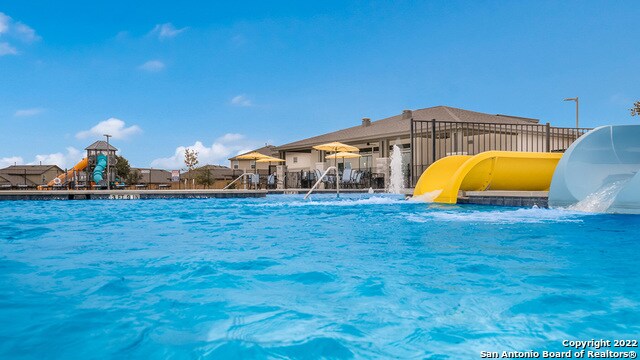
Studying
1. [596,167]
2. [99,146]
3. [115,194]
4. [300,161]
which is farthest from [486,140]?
[99,146]

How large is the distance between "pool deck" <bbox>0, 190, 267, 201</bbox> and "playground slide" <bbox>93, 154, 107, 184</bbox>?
12.4m

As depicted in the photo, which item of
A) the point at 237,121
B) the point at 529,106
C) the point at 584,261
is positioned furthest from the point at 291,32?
the point at 584,261

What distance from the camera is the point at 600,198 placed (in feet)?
24.6

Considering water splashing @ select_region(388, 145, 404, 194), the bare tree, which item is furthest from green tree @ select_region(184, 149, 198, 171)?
water splashing @ select_region(388, 145, 404, 194)

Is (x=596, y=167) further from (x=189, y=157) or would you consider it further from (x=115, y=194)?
(x=189, y=157)

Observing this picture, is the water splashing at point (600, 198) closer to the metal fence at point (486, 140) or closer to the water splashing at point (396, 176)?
the metal fence at point (486, 140)

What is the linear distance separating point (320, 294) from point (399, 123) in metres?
24.0

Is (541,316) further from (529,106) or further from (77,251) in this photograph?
(529,106)

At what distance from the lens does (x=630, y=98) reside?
80.9 feet

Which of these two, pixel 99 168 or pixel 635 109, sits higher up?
pixel 635 109

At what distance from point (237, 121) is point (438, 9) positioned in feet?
48.7

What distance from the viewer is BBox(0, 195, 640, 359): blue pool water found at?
2.01 meters

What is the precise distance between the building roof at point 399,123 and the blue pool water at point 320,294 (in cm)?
1902

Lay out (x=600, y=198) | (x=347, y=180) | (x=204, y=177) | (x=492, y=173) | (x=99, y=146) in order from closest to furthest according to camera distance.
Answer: (x=600, y=198) < (x=492, y=173) < (x=347, y=180) < (x=99, y=146) < (x=204, y=177)
